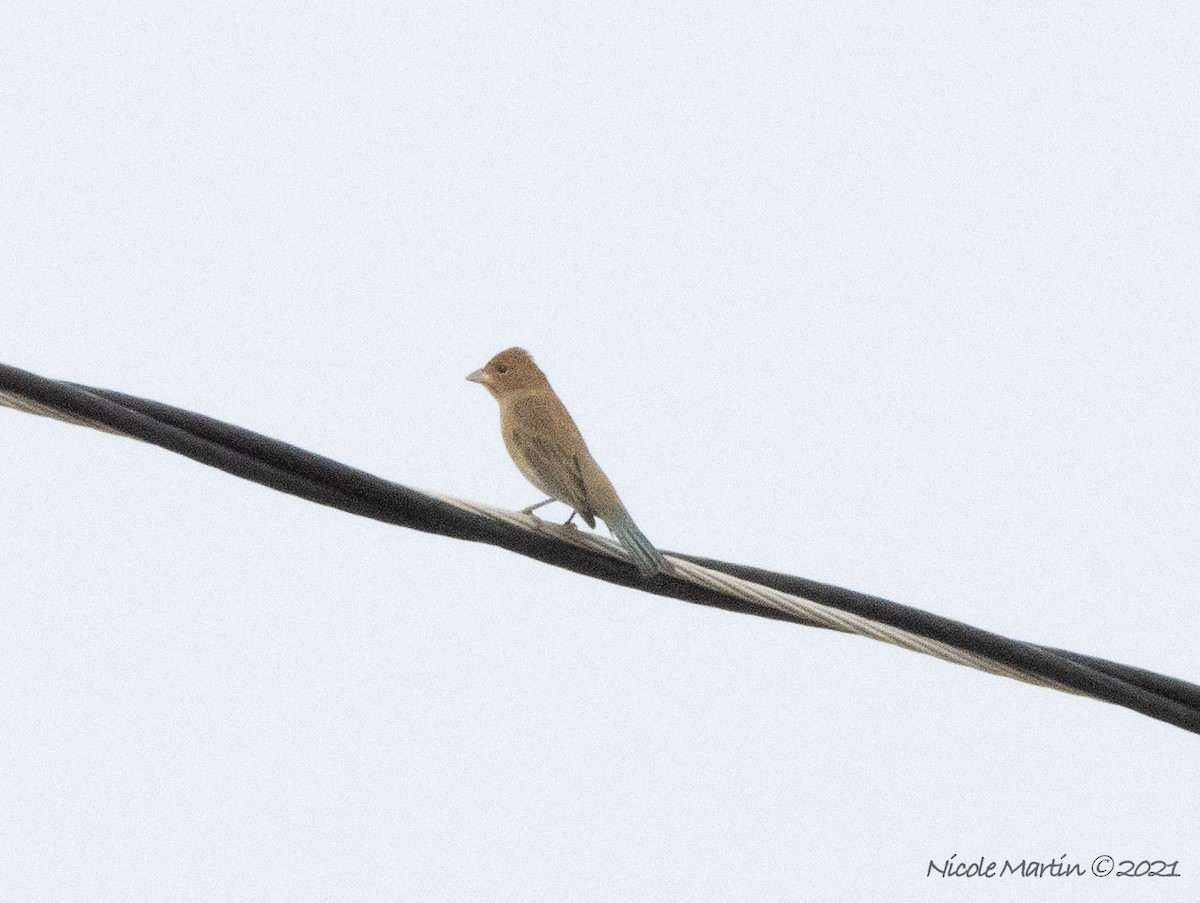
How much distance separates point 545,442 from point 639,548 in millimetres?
1735

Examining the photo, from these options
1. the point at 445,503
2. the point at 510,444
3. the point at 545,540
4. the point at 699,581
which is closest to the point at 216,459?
the point at 445,503

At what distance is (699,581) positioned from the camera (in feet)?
17.3

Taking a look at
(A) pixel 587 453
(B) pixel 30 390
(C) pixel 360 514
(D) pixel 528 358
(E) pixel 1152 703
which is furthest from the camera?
(D) pixel 528 358

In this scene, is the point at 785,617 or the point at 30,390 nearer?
the point at 30,390

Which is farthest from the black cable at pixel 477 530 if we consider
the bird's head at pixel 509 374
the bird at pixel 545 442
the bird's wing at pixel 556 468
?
the bird's head at pixel 509 374

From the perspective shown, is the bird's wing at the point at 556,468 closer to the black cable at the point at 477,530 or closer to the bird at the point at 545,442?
the bird at the point at 545,442

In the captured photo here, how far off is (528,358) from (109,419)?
3252mm

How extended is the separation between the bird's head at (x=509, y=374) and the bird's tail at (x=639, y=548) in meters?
1.57

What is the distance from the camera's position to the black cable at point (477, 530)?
4.68m

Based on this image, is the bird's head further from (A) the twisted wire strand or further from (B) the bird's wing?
(A) the twisted wire strand

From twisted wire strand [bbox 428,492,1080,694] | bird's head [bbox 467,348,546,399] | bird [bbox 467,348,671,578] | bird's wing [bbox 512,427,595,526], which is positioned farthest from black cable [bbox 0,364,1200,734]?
bird's head [bbox 467,348,546,399]

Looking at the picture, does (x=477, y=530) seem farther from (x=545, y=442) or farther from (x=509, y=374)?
(x=509, y=374)

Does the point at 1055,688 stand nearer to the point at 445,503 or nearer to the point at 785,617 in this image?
the point at 785,617

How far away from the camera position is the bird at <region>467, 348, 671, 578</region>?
673 cm
